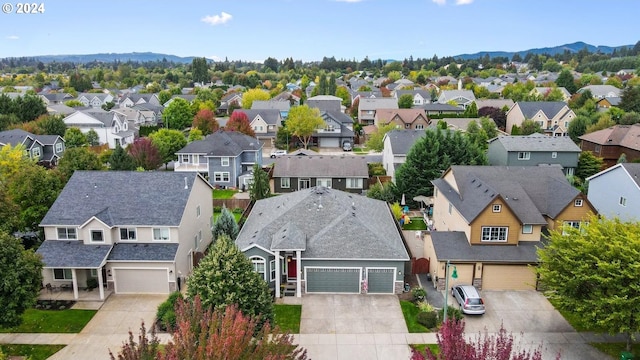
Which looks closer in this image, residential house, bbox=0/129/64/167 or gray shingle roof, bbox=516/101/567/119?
residential house, bbox=0/129/64/167

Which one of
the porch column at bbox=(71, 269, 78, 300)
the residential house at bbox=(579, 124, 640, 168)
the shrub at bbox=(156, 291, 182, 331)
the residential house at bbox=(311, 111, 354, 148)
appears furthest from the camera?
the residential house at bbox=(311, 111, 354, 148)

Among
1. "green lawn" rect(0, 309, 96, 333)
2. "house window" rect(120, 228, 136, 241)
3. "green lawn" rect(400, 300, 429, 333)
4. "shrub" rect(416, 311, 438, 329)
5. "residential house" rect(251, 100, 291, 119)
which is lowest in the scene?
"green lawn" rect(0, 309, 96, 333)

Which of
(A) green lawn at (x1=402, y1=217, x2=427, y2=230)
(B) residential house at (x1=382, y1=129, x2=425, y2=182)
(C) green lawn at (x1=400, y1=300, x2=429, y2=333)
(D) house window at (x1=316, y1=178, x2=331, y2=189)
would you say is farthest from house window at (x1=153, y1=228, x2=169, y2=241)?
(B) residential house at (x1=382, y1=129, x2=425, y2=182)

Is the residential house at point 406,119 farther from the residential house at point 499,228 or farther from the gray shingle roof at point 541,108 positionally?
the residential house at point 499,228

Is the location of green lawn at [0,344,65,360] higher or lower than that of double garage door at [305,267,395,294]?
lower

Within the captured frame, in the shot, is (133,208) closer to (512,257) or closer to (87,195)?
(87,195)

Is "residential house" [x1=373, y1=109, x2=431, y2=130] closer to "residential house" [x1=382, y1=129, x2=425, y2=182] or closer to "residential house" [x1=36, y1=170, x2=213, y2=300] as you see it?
"residential house" [x1=382, y1=129, x2=425, y2=182]

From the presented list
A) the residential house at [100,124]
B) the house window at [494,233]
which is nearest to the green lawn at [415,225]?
the house window at [494,233]
